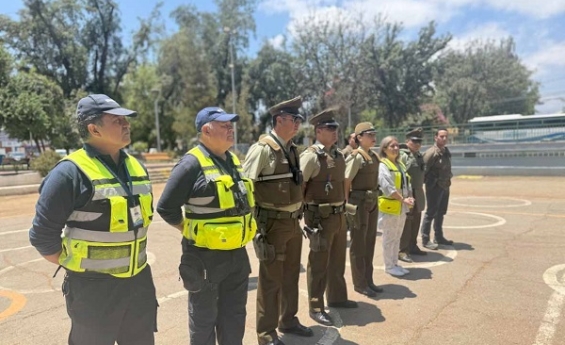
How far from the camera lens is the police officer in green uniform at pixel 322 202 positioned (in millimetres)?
4034

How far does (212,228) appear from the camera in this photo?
2760 mm

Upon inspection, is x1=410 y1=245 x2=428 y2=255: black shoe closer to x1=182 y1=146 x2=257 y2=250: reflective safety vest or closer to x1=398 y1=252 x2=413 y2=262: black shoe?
x1=398 y1=252 x2=413 y2=262: black shoe

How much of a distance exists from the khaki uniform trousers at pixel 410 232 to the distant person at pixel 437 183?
557 millimetres

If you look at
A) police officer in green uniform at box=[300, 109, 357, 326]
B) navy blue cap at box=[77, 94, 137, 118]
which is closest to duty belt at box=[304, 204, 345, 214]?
police officer in green uniform at box=[300, 109, 357, 326]

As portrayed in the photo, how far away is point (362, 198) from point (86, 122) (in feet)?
10.7

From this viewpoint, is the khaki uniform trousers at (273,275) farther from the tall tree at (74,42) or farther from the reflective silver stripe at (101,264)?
the tall tree at (74,42)

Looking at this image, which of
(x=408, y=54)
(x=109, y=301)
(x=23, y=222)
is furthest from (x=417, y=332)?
(x=408, y=54)

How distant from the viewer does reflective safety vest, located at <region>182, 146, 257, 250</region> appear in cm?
278

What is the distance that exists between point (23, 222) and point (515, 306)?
1096 centimetres

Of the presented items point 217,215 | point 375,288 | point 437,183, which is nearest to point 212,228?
point 217,215

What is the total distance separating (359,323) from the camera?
4.06m

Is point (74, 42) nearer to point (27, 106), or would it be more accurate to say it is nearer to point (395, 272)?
point (27, 106)

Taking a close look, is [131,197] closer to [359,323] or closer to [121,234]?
[121,234]

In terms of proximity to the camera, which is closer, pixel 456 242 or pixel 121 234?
pixel 121 234
